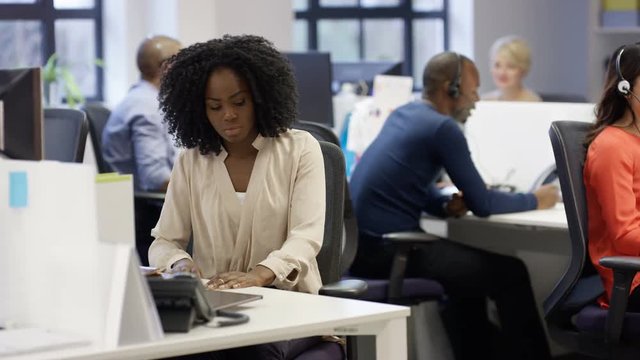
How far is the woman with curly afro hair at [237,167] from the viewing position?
2.71m

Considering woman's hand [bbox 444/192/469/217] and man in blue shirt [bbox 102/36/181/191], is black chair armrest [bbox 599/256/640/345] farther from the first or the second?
man in blue shirt [bbox 102/36/181/191]

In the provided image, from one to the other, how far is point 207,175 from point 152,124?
1940 millimetres

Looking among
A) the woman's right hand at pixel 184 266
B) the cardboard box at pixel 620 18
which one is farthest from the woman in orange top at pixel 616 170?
the cardboard box at pixel 620 18

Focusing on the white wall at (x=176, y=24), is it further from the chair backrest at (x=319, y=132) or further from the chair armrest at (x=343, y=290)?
the chair armrest at (x=343, y=290)

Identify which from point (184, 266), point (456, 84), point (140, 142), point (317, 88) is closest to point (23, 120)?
point (184, 266)

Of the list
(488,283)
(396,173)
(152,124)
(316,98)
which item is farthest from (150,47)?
(488,283)

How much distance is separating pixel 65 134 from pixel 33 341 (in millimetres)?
1581

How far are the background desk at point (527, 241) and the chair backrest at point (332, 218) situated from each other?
122 cm

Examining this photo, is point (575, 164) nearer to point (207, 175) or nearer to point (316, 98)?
point (207, 175)

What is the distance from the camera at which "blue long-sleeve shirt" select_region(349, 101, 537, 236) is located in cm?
383

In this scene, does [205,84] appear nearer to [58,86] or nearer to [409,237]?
[409,237]

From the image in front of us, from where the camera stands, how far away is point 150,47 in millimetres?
4871

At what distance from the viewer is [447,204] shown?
3.99m

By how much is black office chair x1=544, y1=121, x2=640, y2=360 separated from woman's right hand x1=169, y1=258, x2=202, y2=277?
105 centimetres
